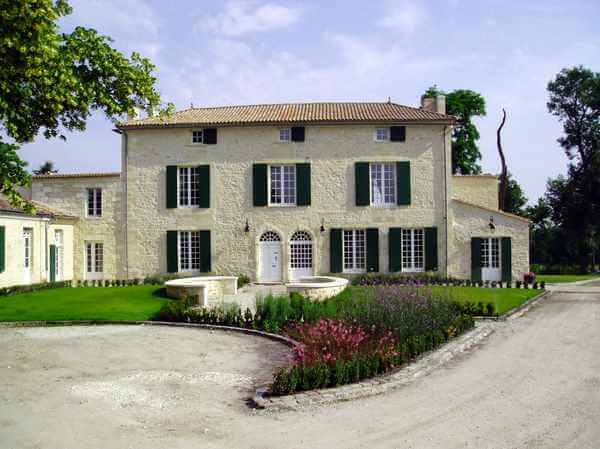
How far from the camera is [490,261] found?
2305 centimetres

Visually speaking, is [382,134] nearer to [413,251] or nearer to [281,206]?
[413,251]

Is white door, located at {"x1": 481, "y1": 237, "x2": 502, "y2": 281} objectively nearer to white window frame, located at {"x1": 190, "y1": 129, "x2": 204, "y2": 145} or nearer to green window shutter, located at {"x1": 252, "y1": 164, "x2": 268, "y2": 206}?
green window shutter, located at {"x1": 252, "y1": 164, "x2": 268, "y2": 206}

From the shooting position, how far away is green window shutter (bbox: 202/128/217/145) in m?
23.5

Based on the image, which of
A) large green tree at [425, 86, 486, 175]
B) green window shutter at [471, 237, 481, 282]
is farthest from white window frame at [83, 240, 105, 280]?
large green tree at [425, 86, 486, 175]

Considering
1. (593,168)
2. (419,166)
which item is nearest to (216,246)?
(419,166)

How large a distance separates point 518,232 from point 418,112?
21.7 feet

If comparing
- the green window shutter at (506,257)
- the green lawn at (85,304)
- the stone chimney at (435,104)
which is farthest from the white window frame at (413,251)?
the green lawn at (85,304)

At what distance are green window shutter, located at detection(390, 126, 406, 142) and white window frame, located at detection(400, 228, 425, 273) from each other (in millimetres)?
3838

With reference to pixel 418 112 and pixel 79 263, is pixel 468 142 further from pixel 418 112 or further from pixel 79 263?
pixel 79 263

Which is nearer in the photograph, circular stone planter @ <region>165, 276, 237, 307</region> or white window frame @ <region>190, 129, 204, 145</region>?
circular stone planter @ <region>165, 276, 237, 307</region>

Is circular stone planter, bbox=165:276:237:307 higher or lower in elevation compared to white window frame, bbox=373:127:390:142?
lower

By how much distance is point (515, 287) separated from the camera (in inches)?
852

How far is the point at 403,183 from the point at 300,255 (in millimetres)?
5323

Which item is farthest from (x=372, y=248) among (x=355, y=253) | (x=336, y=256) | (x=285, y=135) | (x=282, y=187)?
(x=285, y=135)
